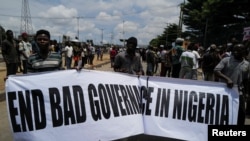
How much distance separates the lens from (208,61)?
11.6 m

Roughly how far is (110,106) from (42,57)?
1161 mm

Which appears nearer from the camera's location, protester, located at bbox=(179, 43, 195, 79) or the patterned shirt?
the patterned shirt

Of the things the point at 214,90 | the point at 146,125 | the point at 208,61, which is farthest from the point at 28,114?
the point at 208,61

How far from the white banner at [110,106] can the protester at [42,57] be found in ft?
0.67

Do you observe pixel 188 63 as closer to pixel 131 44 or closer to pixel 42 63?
pixel 131 44

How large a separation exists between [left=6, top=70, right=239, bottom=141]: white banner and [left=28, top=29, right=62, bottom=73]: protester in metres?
0.20

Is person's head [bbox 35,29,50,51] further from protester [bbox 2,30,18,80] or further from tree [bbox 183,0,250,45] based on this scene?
tree [bbox 183,0,250,45]

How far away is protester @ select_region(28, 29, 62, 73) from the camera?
16.1 ft

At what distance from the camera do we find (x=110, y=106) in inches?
198

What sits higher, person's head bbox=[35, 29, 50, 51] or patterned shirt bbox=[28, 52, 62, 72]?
person's head bbox=[35, 29, 50, 51]

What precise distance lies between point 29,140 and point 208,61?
27.0 feet

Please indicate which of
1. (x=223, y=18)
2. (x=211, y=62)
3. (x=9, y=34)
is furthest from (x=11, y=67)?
(x=223, y=18)

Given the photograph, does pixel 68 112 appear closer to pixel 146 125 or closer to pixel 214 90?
pixel 146 125

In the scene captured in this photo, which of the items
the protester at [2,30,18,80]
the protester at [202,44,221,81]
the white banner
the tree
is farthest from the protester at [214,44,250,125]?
the tree
